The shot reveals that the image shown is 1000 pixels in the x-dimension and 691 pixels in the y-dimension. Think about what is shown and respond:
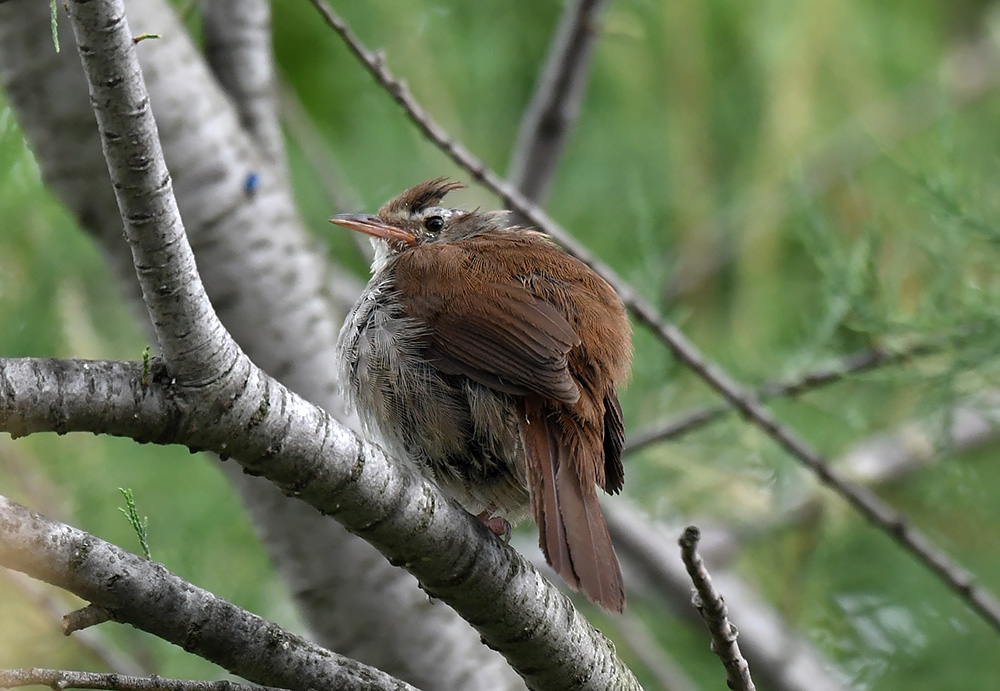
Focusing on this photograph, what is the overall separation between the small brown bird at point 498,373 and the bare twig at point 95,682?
1.06 m

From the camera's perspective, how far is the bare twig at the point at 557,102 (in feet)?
15.7

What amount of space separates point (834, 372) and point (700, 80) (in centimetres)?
324

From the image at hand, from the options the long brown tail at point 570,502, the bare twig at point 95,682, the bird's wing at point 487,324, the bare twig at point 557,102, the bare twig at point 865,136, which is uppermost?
the bare twig at point 865,136

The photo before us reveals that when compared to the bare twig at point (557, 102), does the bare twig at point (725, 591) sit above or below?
below

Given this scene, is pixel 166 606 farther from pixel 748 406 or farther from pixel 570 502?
pixel 748 406

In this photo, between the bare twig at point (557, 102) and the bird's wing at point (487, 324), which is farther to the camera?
the bare twig at point (557, 102)

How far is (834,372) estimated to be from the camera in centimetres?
448

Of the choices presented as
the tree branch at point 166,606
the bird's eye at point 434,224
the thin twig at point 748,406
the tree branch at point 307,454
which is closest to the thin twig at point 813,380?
the thin twig at point 748,406

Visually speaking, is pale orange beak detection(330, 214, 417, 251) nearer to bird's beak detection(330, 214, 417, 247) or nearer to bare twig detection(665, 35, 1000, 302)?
bird's beak detection(330, 214, 417, 247)

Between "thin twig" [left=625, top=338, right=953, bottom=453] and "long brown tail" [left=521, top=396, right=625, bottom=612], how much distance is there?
1494 millimetres

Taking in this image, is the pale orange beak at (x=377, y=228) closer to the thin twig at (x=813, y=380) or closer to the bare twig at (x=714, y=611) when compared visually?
the thin twig at (x=813, y=380)

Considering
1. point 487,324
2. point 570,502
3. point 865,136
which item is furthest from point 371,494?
point 865,136

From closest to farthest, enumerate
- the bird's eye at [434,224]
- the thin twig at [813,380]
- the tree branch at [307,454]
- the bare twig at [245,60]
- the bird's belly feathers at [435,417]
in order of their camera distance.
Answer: the tree branch at [307,454] → the bird's belly feathers at [435,417] → the thin twig at [813,380] → the bare twig at [245,60] → the bird's eye at [434,224]

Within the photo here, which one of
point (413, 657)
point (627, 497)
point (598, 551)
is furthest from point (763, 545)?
point (598, 551)
